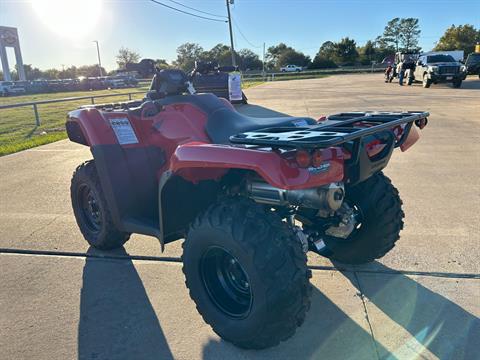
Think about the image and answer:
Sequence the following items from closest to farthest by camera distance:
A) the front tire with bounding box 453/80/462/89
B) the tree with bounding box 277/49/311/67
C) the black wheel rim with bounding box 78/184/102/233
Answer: the black wheel rim with bounding box 78/184/102/233 → the front tire with bounding box 453/80/462/89 → the tree with bounding box 277/49/311/67

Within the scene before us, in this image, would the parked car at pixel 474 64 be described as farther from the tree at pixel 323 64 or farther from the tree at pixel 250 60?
the tree at pixel 250 60

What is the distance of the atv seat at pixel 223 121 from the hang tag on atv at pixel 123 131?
18.0 inches

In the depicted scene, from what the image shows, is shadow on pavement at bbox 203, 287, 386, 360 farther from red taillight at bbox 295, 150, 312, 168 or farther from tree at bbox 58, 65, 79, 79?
tree at bbox 58, 65, 79, 79

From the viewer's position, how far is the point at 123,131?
3.45 m

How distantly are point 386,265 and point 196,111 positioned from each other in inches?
80.8

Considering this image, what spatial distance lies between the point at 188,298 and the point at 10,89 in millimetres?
49782

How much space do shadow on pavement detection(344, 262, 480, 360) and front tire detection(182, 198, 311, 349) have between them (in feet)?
2.30

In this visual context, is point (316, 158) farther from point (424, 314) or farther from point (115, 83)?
point (115, 83)

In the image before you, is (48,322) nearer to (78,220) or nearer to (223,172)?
(78,220)

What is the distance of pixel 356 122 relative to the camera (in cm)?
273

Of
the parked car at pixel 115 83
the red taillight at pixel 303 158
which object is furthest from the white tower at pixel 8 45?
the red taillight at pixel 303 158

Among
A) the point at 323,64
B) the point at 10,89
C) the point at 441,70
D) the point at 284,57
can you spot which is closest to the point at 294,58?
→ the point at 284,57

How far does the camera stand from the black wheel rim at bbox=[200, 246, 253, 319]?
106 inches

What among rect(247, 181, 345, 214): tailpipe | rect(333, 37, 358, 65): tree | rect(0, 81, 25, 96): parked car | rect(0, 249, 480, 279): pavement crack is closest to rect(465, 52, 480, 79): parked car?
rect(0, 249, 480, 279): pavement crack
